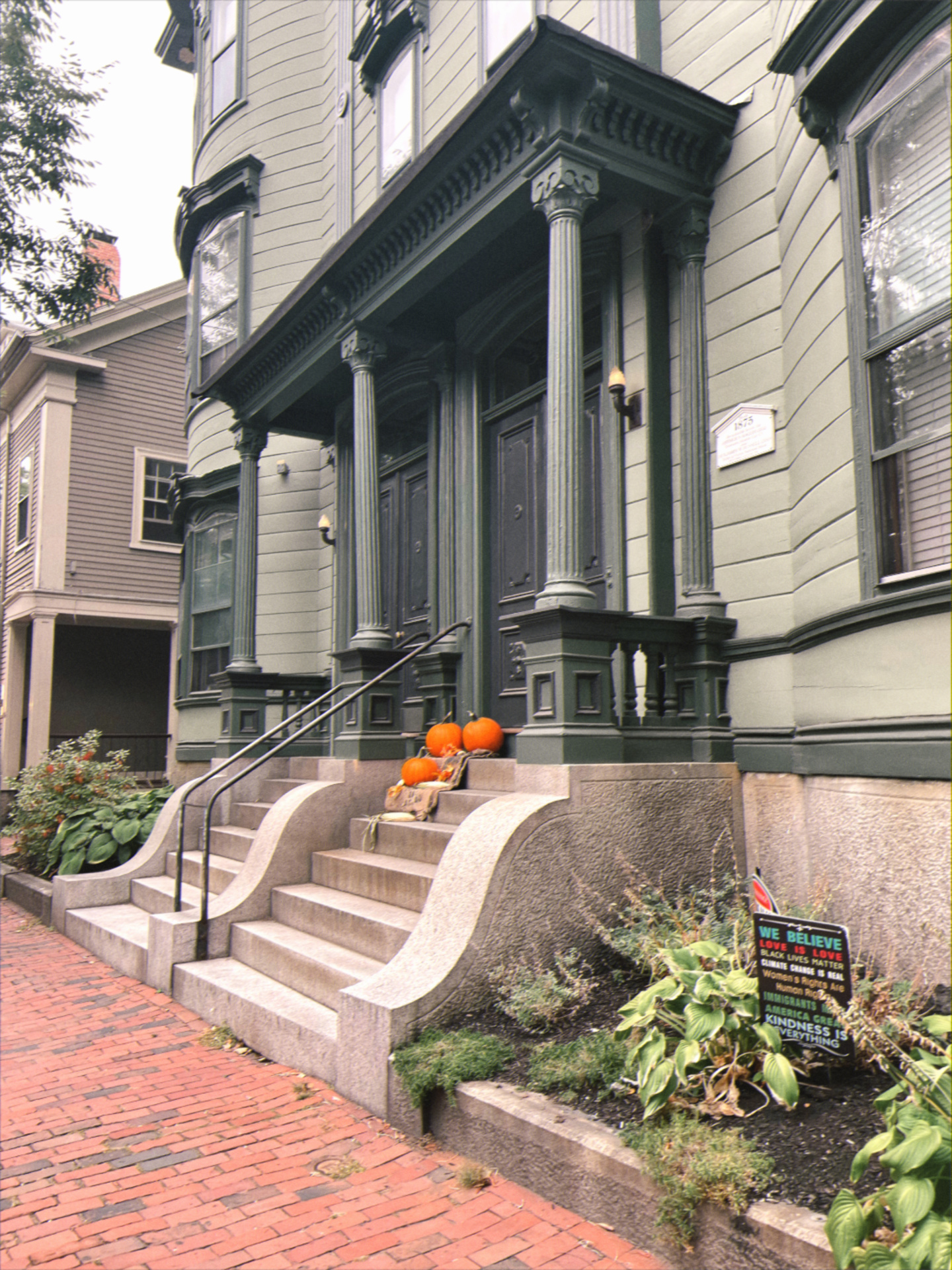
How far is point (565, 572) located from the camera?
17.3 feet

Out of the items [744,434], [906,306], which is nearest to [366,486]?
[744,434]

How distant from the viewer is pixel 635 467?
608cm

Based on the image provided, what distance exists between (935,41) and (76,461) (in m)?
16.0

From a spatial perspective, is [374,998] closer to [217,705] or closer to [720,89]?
[720,89]

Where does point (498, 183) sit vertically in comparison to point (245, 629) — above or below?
above

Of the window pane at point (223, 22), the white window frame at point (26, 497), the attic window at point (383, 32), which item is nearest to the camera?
the attic window at point (383, 32)

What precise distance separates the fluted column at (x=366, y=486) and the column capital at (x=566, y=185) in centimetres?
252

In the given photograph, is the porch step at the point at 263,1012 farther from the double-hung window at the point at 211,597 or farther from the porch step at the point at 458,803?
the double-hung window at the point at 211,597

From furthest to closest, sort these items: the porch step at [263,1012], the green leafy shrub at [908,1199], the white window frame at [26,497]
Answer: the white window frame at [26,497] < the porch step at [263,1012] < the green leafy shrub at [908,1199]

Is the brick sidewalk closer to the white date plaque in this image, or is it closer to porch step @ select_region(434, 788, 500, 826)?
porch step @ select_region(434, 788, 500, 826)

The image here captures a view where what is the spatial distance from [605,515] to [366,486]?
2244 mm

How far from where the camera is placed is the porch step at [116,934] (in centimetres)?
649

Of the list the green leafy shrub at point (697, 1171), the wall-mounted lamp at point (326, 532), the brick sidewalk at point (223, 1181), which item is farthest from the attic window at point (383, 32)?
the green leafy shrub at point (697, 1171)

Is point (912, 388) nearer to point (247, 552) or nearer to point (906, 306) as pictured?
point (906, 306)
